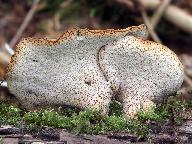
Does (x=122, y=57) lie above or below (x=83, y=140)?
above

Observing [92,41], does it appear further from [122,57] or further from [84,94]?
[84,94]

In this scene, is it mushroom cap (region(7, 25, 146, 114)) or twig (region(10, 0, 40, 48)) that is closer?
mushroom cap (region(7, 25, 146, 114))

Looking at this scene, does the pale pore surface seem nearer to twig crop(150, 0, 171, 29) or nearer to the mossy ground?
the mossy ground

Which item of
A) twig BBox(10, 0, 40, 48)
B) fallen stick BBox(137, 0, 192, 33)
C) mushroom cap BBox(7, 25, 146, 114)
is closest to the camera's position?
mushroom cap BBox(7, 25, 146, 114)

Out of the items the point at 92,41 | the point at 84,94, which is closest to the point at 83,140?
the point at 84,94

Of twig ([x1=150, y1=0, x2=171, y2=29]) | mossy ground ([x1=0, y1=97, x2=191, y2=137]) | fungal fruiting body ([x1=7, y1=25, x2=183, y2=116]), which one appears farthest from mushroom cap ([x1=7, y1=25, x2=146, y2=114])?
twig ([x1=150, y1=0, x2=171, y2=29])


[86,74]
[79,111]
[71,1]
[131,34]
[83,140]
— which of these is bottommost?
[83,140]
